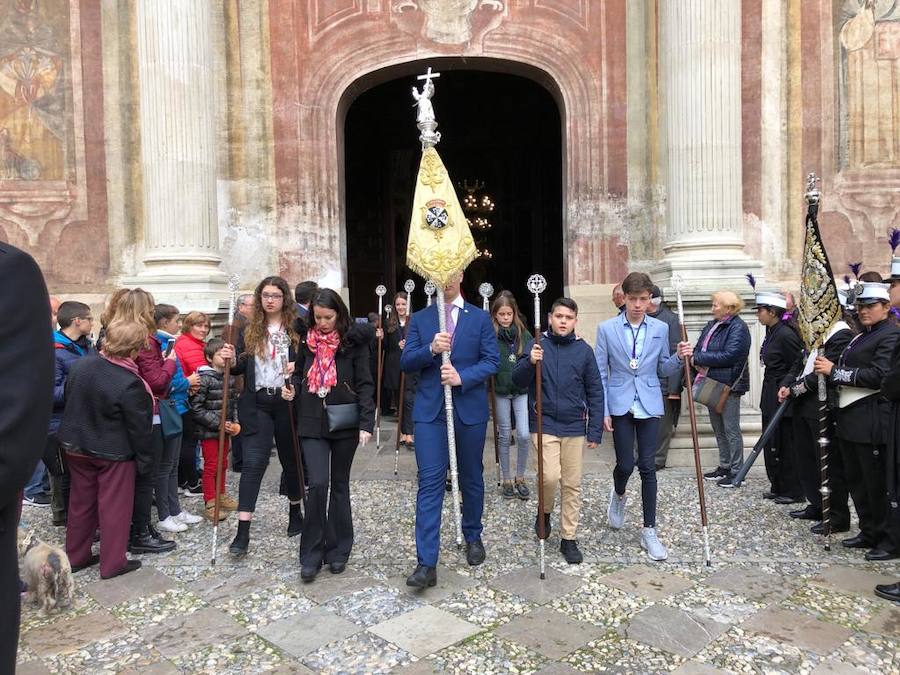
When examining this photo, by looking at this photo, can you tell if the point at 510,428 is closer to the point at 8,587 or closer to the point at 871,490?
the point at 871,490

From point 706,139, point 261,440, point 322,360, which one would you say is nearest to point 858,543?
point 322,360

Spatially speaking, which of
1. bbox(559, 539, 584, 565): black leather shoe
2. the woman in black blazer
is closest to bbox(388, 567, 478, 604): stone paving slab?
the woman in black blazer

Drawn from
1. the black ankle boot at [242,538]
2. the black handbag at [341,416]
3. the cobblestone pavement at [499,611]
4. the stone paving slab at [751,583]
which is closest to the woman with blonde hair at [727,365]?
the cobblestone pavement at [499,611]

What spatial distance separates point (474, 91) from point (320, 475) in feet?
46.0

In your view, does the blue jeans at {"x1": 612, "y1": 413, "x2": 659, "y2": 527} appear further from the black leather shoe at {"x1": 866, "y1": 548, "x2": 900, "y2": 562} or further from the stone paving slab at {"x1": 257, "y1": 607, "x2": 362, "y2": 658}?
the stone paving slab at {"x1": 257, "y1": 607, "x2": 362, "y2": 658}

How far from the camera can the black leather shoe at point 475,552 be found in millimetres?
4555

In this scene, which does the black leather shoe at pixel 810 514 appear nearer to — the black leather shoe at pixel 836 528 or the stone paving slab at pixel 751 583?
the black leather shoe at pixel 836 528

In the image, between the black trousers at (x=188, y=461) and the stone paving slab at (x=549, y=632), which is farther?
the black trousers at (x=188, y=461)

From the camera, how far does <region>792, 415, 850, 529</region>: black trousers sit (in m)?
5.07

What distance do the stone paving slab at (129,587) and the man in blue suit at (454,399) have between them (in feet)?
5.50

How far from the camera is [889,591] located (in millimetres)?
3975

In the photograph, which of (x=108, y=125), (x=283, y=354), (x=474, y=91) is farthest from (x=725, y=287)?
(x=474, y=91)

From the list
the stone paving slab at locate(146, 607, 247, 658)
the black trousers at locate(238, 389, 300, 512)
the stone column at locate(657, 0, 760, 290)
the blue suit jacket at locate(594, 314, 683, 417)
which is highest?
the stone column at locate(657, 0, 760, 290)

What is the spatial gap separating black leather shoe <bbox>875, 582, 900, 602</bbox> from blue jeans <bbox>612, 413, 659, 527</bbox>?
4.35 ft
